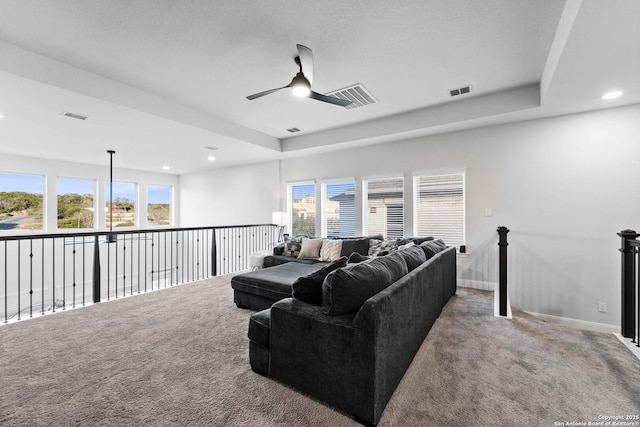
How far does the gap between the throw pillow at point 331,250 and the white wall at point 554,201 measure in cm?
203

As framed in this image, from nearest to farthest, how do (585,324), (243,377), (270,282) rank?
1. (243,377)
2. (270,282)
3. (585,324)

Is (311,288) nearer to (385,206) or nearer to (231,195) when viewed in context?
(385,206)

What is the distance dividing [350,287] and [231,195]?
6736 mm

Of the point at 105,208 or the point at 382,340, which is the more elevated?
the point at 105,208

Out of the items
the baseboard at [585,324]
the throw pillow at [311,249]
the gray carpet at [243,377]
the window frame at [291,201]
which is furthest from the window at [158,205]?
the baseboard at [585,324]

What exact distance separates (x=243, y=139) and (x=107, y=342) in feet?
12.3

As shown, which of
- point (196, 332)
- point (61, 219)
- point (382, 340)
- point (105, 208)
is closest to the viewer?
point (382, 340)

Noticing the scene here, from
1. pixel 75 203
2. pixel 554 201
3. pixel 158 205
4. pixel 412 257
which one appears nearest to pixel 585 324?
pixel 554 201

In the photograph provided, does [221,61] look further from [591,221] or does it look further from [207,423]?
[591,221]

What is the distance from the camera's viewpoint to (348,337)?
5.41ft

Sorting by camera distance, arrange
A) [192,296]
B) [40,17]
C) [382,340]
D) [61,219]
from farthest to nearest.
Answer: [61,219], [192,296], [40,17], [382,340]

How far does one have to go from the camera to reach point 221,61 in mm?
3018

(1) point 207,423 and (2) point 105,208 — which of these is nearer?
(1) point 207,423

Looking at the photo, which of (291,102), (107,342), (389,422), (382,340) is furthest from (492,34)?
(107,342)
